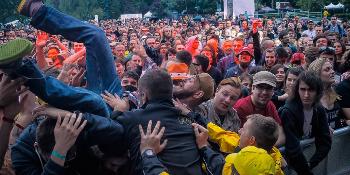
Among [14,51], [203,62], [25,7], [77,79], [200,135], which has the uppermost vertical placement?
[25,7]

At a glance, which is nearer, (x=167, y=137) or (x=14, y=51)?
(x=14, y=51)

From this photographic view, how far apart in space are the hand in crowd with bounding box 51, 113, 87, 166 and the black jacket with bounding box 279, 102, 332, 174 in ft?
9.14

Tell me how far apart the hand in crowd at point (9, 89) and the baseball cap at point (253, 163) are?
1358 mm

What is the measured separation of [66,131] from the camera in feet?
10.0

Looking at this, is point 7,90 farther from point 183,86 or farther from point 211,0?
point 211,0

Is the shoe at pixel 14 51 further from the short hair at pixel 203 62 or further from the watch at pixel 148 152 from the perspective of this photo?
the short hair at pixel 203 62

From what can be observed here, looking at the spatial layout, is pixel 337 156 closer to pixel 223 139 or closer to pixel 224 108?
pixel 224 108

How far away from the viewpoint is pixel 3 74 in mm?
3080

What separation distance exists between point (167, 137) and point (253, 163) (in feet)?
1.83

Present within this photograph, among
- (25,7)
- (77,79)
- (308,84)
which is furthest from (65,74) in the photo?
(308,84)

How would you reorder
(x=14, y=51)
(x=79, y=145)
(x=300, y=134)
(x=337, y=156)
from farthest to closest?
1. (x=337, y=156)
2. (x=300, y=134)
3. (x=79, y=145)
4. (x=14, y=51)

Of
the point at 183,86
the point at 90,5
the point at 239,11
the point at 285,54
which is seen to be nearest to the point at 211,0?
the point at 90,5

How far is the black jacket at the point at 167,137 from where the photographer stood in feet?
11.3

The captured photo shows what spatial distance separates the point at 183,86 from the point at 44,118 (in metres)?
1.75
